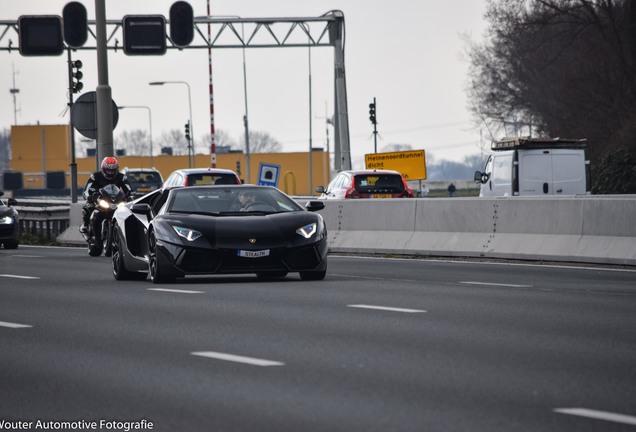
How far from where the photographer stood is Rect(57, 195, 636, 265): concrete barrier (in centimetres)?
2047

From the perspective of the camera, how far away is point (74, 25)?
1138 inches

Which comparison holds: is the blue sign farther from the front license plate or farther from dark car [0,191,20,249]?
the front license plate

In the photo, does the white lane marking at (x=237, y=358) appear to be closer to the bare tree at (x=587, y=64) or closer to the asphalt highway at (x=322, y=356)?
the asphalt highway at (x=322, y=356)

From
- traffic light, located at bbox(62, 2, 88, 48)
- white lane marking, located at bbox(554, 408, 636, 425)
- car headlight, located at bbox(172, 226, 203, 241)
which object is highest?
traffic light, located at bbox(62, 2, 88, 48)

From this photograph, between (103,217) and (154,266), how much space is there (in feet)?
28.8

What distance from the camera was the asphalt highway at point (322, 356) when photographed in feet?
24.5

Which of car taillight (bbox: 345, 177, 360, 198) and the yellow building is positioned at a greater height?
the yellow building

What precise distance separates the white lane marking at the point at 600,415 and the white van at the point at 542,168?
2654cm

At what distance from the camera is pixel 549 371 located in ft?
29.4

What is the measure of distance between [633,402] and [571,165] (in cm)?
2714

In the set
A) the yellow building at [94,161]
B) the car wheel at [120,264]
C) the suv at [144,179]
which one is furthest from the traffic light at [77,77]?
the yellow building at [94,161]

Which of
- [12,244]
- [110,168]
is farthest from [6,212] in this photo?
[110,168]

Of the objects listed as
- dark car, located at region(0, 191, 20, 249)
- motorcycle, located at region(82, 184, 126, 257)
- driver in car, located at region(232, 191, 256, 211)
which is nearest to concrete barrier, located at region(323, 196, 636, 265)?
motorcycle, located at region(82, 184, 126, 257)

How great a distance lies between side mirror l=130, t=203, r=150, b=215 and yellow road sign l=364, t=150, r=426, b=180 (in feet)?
90.1
